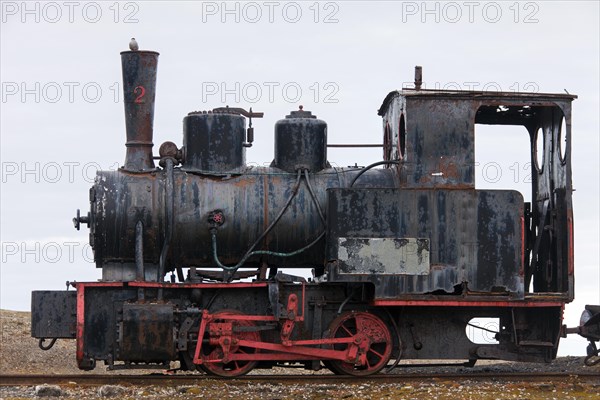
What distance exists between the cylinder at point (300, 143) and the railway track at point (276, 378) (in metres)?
2.87

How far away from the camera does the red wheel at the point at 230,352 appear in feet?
45.8

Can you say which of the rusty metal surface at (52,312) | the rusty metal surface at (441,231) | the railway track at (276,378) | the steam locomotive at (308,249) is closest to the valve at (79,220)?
the steam locomotive at (308,249)

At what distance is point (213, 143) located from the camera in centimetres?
1466

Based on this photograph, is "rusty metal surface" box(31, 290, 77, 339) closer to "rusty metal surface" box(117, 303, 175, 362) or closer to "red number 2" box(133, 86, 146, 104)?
"rusty metal surface" box(117, 303, 175, 362)

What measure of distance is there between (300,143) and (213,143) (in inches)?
47.1

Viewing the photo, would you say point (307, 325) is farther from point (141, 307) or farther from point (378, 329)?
point (141, 307)

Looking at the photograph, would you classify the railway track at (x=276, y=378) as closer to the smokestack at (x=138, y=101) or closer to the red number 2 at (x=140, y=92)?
the smokestack at (x=138, y=101)

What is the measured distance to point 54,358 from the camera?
18.7 metres

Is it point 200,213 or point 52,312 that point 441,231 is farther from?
point 52,312

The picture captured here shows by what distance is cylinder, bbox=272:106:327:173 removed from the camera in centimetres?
1466

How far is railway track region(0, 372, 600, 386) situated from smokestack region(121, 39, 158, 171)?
2.85 meters

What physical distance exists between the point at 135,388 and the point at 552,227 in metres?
6.05

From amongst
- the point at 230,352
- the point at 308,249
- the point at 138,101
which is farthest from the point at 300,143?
the point at 230,352

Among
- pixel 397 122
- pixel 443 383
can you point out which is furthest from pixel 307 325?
pixel 397 122
